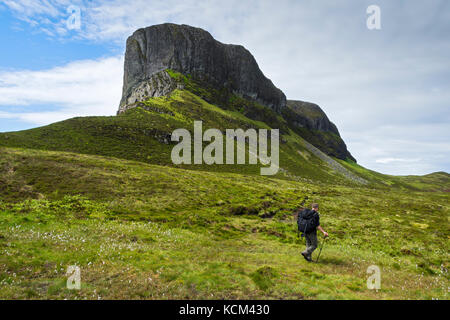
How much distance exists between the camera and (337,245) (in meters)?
22.3

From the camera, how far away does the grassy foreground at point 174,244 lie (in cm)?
1023

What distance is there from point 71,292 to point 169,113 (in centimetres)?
11437

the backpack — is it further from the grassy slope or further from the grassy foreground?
the grassy slope

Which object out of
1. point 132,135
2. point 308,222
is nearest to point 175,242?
point 308,222

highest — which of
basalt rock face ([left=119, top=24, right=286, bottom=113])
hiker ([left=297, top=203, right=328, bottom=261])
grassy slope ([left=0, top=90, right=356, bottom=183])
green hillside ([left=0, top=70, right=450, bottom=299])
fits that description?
basalt rock face ([left=119, top=24, right=286, bottom=113])

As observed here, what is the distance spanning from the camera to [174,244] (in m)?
18.0

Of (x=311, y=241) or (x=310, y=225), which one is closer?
(x=310, y=225)

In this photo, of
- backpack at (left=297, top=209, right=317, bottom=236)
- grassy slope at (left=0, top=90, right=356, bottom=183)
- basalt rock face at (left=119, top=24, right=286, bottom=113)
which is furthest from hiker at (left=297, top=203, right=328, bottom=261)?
basalt rock face at (left=119, top=24, right=286, bottom=113)

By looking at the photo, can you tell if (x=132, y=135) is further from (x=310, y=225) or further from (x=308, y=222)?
(x=310, y=225)

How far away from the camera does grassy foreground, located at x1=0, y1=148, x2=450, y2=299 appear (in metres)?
10.2

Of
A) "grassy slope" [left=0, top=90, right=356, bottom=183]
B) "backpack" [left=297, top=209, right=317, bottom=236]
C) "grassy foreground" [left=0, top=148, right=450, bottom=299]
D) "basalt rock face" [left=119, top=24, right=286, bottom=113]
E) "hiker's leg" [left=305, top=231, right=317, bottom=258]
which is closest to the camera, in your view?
"grassy foreground" [left=0, top=148, right=450, bottom=299]

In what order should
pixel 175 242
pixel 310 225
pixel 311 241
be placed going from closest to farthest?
pixel 310 225 → pixel 311 241 → pixel 175 242

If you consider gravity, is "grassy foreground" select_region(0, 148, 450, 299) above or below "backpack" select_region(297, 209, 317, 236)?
below

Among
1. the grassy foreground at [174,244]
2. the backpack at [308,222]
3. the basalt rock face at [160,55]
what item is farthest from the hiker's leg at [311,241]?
the basalt rock face at [160,55]
